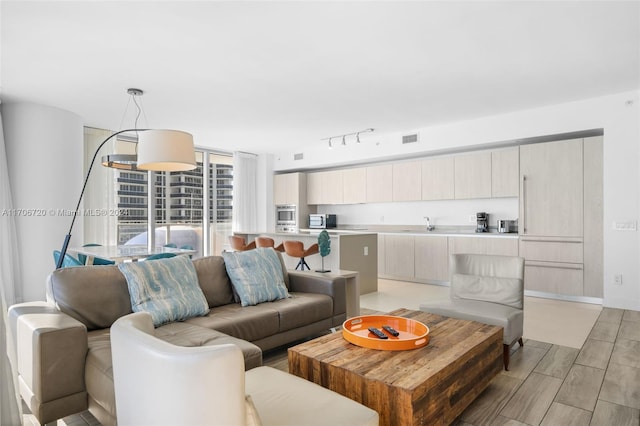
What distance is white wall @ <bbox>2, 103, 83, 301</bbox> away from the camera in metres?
4.90

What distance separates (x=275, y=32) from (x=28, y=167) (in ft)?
12.8

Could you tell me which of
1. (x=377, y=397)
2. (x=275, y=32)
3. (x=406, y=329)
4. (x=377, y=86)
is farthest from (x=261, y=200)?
(x=377, y=397)

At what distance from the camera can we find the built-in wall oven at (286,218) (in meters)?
8.48

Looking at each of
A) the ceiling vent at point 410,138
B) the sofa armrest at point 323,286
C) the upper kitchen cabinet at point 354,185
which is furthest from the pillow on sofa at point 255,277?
the upper kitchen cabinet at point 354,185

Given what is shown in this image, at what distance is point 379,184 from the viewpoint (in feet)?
23.8

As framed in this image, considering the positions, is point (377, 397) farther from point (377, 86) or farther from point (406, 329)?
point (377, 86)

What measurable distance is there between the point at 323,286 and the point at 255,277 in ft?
→ 2.27

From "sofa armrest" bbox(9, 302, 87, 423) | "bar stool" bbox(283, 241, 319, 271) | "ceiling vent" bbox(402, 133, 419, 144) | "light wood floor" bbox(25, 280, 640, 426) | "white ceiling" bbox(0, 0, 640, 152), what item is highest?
"white ceiling" bbox(0, 0, 640, 152)

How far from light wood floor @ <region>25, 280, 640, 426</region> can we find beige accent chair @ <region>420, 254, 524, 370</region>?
9.0 inches

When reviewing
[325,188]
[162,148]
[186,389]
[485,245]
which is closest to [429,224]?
[485,245]

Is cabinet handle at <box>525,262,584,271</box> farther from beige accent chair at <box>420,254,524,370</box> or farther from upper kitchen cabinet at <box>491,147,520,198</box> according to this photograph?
beige accent chair at <box>420,254,524,370</box>

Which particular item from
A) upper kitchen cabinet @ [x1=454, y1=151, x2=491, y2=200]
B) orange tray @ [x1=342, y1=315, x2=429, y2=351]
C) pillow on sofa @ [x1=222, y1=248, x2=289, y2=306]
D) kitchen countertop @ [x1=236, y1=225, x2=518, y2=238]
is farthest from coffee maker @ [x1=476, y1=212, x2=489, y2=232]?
orange tray @ [x1=342, y1=315, x2=429, y2=351]

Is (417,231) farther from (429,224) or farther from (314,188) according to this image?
(314,188)

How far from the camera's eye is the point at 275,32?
3143 mm
